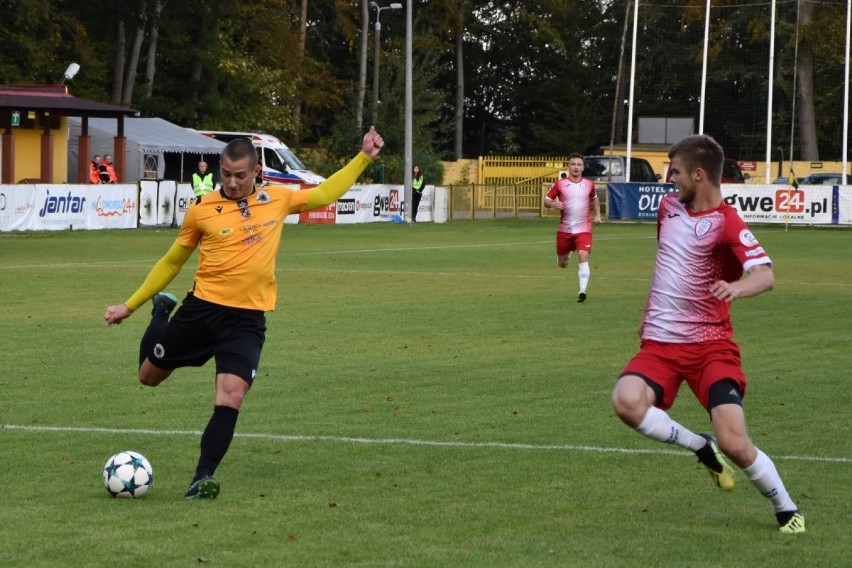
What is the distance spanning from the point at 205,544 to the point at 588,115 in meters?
75.5

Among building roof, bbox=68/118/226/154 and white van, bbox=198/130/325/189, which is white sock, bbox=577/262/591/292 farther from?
building roof, bbox=68/118/226/154

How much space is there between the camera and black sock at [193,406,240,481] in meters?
7.43

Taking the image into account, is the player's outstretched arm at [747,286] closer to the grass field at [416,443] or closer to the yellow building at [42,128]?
the grass field at [416,443]

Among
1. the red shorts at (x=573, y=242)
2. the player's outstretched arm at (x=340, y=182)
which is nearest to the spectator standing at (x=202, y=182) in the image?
the red shorts at (x=573, y=242)

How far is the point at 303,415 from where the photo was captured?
33.6 feet

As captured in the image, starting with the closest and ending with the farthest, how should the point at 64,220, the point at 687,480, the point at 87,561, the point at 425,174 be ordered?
the point at 87,561
the point at 687,480
the point at 64,220
the point at 425,174

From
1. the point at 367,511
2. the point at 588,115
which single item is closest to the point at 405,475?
the point at 367,511

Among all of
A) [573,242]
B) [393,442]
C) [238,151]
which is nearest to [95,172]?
[573,242]

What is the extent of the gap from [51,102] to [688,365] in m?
39.1

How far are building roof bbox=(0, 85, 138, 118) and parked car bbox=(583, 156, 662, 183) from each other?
17.4m

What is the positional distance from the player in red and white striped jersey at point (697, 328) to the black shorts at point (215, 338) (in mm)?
1991

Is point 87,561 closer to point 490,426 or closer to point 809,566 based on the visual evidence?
point 809,566

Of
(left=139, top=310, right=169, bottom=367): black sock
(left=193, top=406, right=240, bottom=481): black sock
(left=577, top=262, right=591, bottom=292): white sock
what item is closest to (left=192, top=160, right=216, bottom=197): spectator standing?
(left=577, top=262, right=591, bottom=292): white sock

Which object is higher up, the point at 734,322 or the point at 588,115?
the point at 588,115
